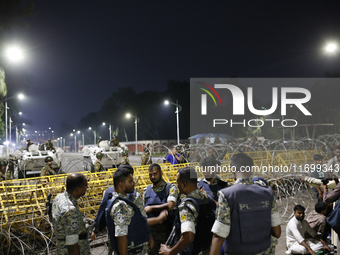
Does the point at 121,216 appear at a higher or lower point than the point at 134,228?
higher

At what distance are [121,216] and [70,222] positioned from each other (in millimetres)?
604

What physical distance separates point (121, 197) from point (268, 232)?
5.07 feet

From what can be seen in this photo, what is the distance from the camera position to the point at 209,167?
4.08 meters

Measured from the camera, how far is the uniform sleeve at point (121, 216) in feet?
9.15

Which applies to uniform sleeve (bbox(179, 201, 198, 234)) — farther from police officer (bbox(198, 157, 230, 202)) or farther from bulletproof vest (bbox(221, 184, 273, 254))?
police officer (bbox(198, 157, 230, 202))

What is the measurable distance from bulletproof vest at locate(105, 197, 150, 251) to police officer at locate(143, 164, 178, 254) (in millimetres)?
570

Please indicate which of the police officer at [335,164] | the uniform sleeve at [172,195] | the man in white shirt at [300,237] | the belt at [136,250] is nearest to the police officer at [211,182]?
the uniform sleeve at [172,195]

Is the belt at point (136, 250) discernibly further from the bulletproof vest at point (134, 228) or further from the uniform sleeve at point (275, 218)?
the uniform sleeve at point (275, 218)

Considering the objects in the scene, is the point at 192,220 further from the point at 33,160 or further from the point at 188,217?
the point at 33,160

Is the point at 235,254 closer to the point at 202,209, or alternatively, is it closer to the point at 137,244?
the point at 202,209

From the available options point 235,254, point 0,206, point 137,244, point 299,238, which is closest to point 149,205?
point 137,244

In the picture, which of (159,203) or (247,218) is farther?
(159,203)

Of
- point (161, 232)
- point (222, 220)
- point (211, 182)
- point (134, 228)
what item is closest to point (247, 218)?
point (222, 220)

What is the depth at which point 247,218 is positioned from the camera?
2.75 meters
